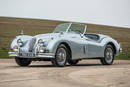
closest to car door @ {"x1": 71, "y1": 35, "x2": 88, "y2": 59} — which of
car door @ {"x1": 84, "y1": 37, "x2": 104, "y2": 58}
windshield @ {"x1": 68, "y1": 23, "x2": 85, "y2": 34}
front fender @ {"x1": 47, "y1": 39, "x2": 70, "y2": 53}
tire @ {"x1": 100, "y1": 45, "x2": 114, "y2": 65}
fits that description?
car door @ {"x1": 84, "y1": 37, "x2": 104, "y2": 58}

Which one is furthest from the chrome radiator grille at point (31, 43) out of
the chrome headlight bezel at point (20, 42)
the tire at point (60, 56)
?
the tire at point (60, 56)

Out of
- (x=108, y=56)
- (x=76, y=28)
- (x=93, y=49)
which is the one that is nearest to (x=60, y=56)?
(x=93, y=49)

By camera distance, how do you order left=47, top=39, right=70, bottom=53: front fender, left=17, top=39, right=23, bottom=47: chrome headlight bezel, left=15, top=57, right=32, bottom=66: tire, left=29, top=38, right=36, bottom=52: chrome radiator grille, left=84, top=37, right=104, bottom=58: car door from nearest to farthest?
left=47, top=39, right=70, bottom=53: front fender → left=29, top=38, right=36, bottom=52: chrome radiator grille → left=17, top=39, right=23, bottom=47: chrome headlight bezel → left=15, top=57, right=32, bottom=66: tire → left=84, top=37, right=104, bottom=58: car door

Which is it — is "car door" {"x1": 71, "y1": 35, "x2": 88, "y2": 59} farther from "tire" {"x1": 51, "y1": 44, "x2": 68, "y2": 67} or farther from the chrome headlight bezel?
the chrome headlight bezel

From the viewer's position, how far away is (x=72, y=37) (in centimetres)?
1162

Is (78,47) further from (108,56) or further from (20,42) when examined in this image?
(20,42)

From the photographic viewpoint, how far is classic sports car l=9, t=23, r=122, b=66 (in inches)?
419

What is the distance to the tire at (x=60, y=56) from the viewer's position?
10717 mm

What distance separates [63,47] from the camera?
11.0 m

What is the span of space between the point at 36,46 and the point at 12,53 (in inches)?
43.4

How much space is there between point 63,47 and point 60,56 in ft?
1.10

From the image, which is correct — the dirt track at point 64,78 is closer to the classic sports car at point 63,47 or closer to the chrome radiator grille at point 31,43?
the classic sports car at point 63,47

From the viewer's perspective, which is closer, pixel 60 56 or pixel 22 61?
pixel 60 56

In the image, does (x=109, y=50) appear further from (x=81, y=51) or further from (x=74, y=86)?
(x=74, y=86)
